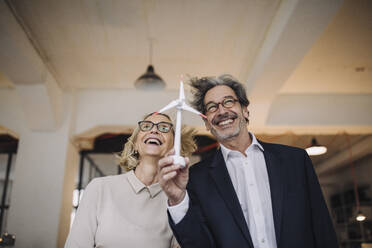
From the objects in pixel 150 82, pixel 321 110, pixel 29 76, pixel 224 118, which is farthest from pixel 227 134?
pixel 321 110

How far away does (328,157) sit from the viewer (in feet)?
32.4

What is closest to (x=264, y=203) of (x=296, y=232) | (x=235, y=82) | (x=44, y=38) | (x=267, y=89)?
(x=296, y=232)

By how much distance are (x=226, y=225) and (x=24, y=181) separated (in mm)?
4840

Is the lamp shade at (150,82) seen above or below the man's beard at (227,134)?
above

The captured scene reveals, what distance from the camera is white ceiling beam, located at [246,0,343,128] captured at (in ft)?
10.4

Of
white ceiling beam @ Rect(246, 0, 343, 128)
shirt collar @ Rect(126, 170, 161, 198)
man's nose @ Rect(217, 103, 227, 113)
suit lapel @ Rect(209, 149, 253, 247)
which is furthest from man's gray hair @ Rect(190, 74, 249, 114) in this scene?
white ceiling beam @ Rect(246, 0, 343, 128)

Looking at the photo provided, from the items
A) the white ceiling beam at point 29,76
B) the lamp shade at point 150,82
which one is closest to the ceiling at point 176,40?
the white ceiling beam at point 29,76

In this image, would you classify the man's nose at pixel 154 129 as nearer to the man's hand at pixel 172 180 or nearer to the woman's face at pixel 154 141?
the woman's face at pixel 154 141

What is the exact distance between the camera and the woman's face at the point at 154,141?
2127 millimetres

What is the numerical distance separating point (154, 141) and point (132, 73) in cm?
342

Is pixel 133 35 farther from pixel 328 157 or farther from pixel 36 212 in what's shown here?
pixel 328 157

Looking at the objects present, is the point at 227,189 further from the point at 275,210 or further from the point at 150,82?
the point at 150,82

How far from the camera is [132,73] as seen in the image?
535 centimetres

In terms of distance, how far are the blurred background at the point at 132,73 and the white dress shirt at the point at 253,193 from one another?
6.49ft
